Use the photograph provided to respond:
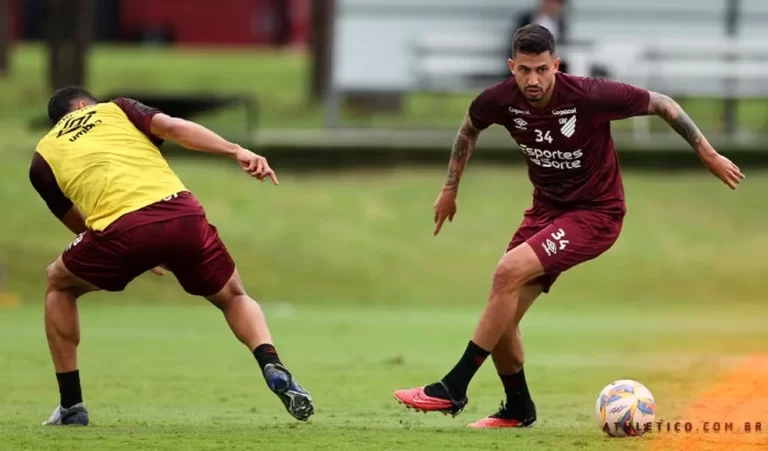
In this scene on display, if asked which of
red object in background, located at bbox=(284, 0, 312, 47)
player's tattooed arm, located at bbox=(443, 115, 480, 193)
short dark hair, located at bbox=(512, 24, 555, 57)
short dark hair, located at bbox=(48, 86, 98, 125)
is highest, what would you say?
short dark hair, located at bbox=(512, 24, 555, 57)

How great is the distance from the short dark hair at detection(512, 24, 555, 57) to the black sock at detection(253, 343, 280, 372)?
6.97ft

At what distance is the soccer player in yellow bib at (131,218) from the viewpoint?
333 inches

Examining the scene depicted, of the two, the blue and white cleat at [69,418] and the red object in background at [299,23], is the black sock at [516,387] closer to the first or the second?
the blue and white cleat at [69,418]

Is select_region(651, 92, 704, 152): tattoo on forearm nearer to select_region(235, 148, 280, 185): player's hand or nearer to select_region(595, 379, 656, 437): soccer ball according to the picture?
select_region(595, 379, 656, 437): soccer ball

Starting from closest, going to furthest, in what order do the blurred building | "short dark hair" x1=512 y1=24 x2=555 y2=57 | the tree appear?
"short dark hair" x1=512 y1=24 x2=555 y2=57 → the tree → the blurred building

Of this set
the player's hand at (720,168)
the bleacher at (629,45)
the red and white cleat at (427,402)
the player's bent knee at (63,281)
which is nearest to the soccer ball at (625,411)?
the red and white cleat at (427,402)

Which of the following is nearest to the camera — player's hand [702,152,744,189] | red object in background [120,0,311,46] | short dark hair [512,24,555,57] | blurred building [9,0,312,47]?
short dark hair [512,24,555,57]

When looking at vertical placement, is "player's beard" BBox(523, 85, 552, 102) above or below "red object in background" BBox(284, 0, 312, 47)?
above

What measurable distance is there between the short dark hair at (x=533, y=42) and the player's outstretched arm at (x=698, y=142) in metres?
0.67

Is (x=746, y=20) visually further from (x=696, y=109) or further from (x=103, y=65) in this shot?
(x=103, y=65)

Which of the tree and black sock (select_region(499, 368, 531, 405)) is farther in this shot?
the tree
